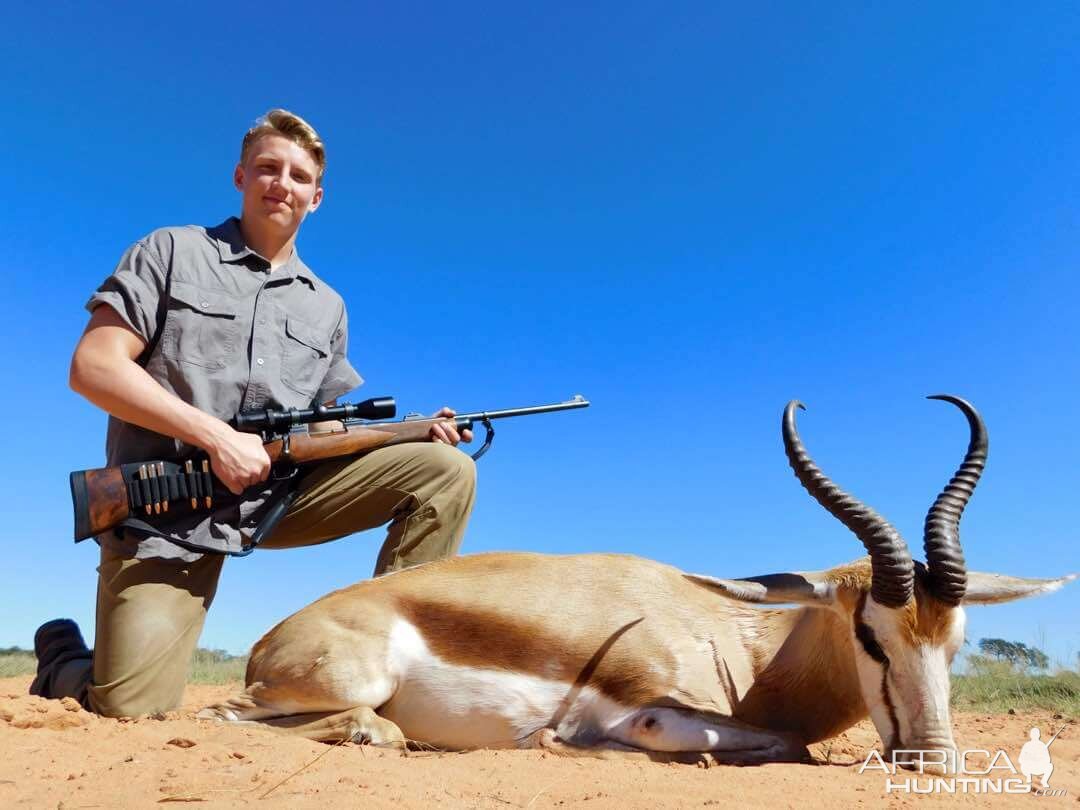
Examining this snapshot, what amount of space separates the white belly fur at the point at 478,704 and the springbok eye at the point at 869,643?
3.95ft

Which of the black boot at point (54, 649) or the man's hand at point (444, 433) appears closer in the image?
the black boot at point (54, 649)

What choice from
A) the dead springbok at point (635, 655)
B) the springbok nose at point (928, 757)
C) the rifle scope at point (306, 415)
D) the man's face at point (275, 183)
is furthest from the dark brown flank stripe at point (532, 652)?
the man's face at point (275, 183)

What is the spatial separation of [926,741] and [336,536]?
359 centimetres

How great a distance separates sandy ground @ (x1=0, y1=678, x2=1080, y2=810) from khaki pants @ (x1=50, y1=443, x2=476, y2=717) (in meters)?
0.39

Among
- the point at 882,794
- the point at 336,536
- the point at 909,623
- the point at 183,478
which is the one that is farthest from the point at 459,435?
the point at 882,794

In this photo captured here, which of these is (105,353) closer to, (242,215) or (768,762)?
(242,215)

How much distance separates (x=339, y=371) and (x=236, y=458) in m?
1.58

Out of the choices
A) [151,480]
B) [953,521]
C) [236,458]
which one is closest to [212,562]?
[151,480]

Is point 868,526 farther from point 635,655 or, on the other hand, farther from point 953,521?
point 635,655

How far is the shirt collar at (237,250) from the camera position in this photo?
5.27 metres

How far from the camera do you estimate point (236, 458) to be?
446 cm

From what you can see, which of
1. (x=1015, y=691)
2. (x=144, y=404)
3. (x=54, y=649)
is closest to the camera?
(x=144, y=404)

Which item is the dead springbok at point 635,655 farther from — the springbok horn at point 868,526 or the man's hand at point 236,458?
the man's hand at point 236,458

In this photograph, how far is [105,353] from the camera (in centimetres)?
449
